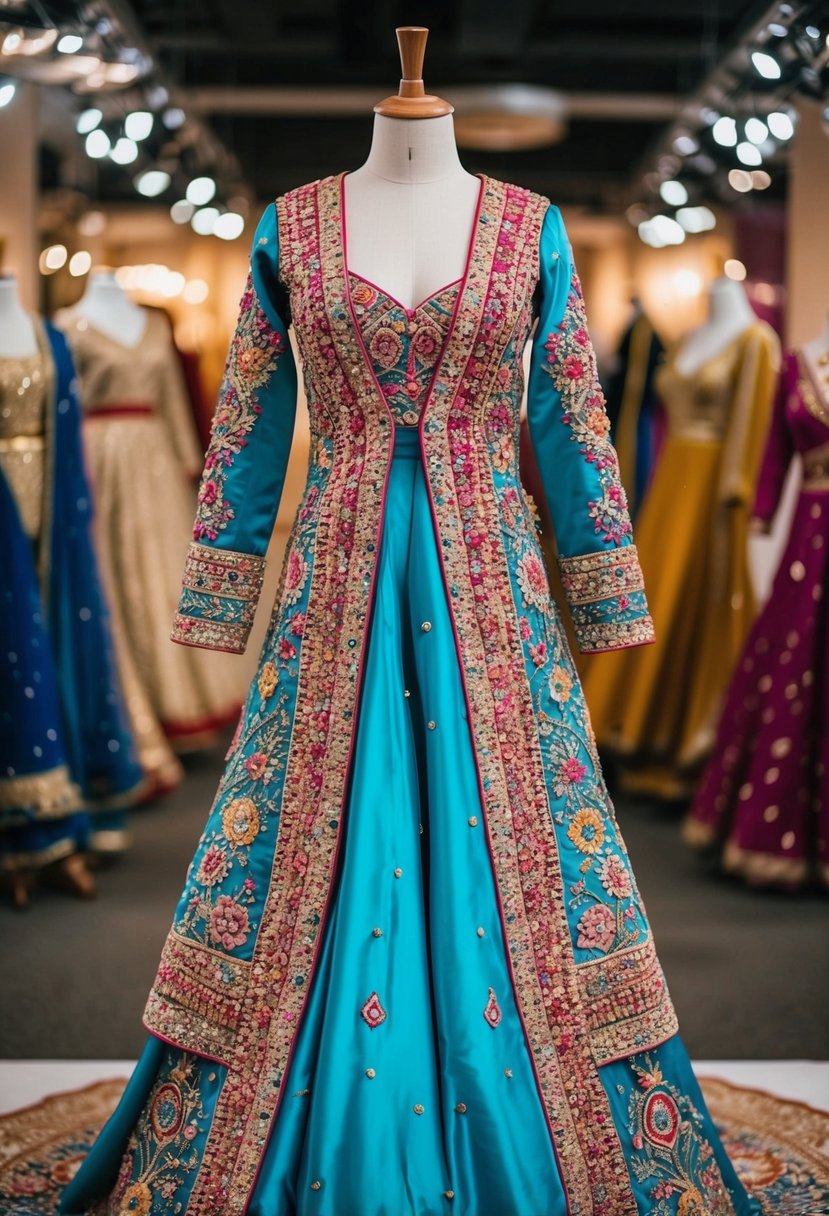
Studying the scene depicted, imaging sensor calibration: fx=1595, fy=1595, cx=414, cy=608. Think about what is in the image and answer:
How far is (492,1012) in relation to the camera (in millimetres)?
2051

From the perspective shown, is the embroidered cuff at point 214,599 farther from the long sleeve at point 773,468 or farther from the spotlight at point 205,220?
the spotlight at point 205,220

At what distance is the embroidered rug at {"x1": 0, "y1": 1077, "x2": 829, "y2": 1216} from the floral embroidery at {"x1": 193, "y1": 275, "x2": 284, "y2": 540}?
1010 mm

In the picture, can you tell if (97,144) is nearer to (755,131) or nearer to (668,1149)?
(755,131)

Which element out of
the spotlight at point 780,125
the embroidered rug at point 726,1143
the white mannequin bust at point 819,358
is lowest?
the embroidered rug at point 726,1143

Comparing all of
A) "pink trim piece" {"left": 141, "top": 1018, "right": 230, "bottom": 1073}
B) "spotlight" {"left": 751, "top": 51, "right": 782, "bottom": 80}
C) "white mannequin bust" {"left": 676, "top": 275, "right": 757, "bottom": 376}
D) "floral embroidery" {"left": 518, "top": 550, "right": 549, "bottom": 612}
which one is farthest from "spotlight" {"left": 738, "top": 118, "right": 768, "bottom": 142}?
"pink trim piece" {"left": 141, "top": 1018, "right": 230, "bottom": 1073}

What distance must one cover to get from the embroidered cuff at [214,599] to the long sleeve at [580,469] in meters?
0.45

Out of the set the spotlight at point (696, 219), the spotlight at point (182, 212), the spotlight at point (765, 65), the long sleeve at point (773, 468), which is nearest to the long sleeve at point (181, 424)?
the spotlight at point (182, 212)

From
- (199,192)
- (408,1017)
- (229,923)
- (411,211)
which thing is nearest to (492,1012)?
(408,1017)

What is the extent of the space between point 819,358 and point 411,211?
178 cm

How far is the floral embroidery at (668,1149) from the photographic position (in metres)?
2.13

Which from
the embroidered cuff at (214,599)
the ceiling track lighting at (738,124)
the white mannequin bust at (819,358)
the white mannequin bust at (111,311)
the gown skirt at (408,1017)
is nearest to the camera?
the gown skirt at (408,1017)

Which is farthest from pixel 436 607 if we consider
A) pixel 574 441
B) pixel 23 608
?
pixel 23 608

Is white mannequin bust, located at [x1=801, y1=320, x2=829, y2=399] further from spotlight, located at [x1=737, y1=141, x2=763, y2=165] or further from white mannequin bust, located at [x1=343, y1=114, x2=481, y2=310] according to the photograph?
white mannequin bust, located at [x1=343, y1=114, x2=481, y2=310]

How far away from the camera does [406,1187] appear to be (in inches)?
78.1
